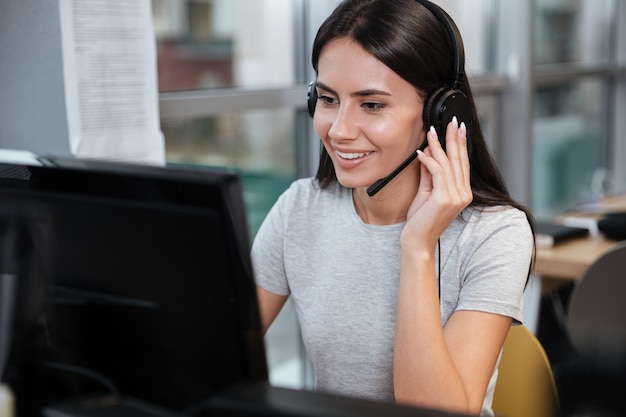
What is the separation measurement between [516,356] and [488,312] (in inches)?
10.0

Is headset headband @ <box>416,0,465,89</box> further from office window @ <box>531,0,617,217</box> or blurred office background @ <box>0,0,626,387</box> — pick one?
office window @ <box>531,0,617,217</box>

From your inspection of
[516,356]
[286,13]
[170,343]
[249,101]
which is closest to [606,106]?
[286,13]

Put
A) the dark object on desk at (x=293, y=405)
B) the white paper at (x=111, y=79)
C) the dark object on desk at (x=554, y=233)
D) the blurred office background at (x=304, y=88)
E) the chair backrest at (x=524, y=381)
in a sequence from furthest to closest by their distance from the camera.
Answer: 1. the dark object on desk at (x=554, y=233)
2. the blurred office background at (x=304, y=88)
3. the white paper at (x=111, y=79)
4. the chair backrest at (x=524, y=381)
5. the dark object on desk at (x=293, y=405)

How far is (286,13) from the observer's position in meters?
2.56

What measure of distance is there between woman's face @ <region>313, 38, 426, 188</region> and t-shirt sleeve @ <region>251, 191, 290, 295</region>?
22 cm

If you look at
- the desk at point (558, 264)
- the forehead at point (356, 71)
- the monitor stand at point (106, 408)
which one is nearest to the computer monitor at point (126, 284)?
the monitor stand at point (106, 408)

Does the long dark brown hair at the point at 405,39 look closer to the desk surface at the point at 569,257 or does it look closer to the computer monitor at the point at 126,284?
the computer monitor at the point at 126,284

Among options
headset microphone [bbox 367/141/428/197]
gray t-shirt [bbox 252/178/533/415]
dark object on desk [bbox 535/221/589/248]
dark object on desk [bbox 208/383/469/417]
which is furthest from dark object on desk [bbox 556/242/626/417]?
dark object on desk [bbox 208/383/469/417]

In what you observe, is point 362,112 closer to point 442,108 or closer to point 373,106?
point 373,106

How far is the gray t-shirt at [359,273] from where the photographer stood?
1.19 metres

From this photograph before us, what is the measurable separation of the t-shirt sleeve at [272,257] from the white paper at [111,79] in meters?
0.27

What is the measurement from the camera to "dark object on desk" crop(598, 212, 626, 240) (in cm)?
251

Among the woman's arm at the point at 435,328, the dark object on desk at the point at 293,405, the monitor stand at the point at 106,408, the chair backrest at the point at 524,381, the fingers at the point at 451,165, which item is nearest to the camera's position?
the dark object on desk at the point at 293,405

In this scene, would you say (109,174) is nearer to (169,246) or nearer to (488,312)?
(169,246)
